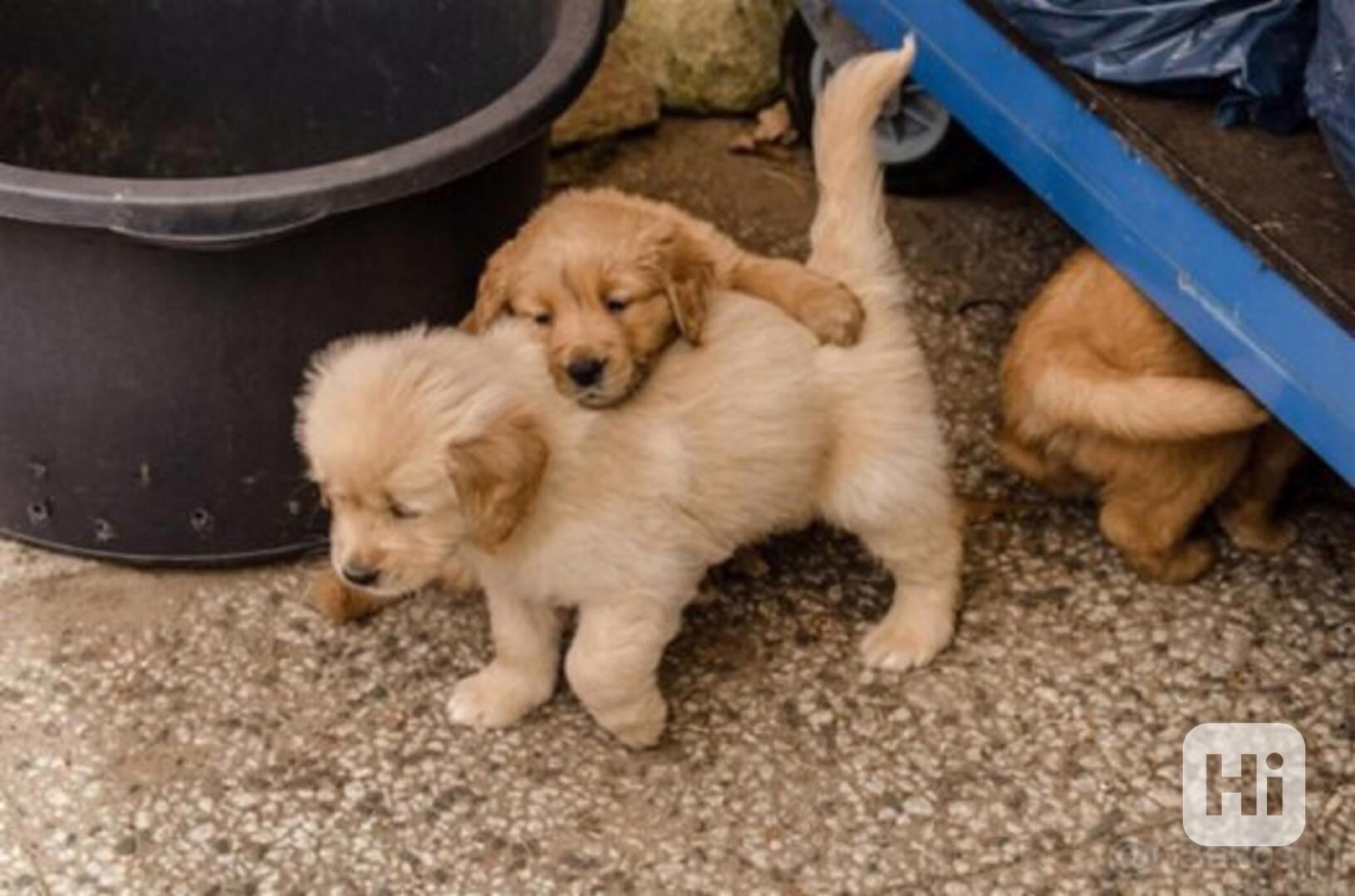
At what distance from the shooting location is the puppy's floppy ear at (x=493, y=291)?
3146 millimetres

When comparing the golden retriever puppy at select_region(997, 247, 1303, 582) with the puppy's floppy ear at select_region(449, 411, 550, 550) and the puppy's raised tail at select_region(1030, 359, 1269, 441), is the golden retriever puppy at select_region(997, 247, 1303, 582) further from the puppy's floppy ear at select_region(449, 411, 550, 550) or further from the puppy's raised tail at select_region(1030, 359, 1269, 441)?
the puppy's floppy ear at select_region(449, 411, 550, 550)

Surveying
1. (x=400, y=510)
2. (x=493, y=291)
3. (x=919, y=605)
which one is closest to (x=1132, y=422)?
(x=919, y=605)

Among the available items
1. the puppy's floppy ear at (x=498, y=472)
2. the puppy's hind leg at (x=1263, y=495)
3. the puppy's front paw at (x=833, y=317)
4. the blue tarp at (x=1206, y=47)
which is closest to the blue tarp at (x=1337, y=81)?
the blue tarp at (x=1206, y=47)

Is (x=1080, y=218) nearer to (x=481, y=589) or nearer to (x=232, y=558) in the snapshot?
(x=481, y=589)

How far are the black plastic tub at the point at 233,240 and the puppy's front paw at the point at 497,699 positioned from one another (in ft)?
1.38

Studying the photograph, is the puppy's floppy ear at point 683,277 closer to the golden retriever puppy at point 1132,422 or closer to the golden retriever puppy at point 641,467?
the golden retriever puppy at point 641,467

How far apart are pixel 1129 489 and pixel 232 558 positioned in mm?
1398

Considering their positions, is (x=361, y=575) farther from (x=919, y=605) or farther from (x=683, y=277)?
(x=919, y=605)

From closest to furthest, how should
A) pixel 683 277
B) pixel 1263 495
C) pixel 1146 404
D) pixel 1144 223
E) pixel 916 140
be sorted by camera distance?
pixel 683 277 < pixel 1146 404 < pixel 1144 223 < pixel 1263 495 < pixel 916 140

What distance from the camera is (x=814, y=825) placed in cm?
320

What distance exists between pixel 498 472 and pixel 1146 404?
99 centimetres

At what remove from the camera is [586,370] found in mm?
3027

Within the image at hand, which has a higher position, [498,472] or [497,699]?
[498,472]

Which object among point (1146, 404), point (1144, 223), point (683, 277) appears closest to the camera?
point (683, 277)
